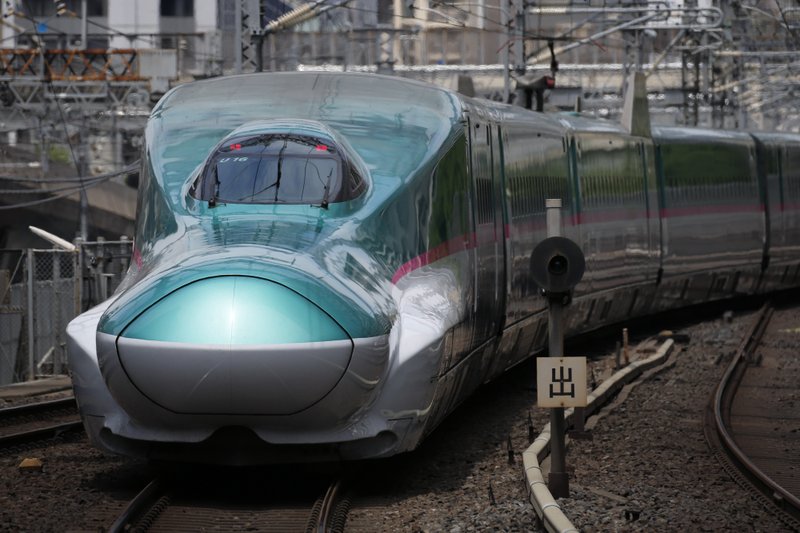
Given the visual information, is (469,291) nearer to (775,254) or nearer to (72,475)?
(72,475)

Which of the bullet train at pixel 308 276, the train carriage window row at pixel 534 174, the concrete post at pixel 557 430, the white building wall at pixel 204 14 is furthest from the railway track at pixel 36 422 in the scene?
the white building wall at pixel 204 14

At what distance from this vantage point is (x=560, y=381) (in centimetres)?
988

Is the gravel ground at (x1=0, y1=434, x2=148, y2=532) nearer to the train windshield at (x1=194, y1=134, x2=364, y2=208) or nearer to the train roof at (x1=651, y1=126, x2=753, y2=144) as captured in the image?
the train windshield at (x1=194, y1=134, x2=364, y2=208)

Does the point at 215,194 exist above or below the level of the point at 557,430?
above

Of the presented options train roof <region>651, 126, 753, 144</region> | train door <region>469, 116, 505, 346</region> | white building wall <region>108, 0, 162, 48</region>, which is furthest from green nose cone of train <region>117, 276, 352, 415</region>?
white building wall <region>108, 0, 162, 48</region>

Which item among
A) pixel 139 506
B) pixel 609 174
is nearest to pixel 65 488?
pixel 139 506

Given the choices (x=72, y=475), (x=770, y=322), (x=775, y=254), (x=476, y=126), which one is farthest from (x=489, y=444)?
(x=775, y=254)

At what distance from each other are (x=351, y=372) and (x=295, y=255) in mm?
827

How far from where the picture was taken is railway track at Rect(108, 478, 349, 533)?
29.3 feet

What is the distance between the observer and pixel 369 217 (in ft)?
34.3

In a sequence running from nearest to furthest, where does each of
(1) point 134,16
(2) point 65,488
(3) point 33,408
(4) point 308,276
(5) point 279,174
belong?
(4) point 308,276 → (2) point 65,488 → (5) point 279,174 → (3) point 33,408 → (1) point 134,16

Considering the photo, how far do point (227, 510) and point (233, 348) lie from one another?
1.18 m

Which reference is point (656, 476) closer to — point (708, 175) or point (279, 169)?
point (279, 169)

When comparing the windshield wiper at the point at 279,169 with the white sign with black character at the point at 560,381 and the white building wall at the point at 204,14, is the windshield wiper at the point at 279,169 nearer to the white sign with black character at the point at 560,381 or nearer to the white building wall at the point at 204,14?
the white sign with black character at the point at 560,381
